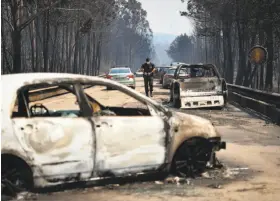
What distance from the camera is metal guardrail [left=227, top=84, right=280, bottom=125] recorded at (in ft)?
47.6

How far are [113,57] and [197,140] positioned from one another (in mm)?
146680

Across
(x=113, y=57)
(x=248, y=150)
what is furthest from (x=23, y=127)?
(x=113, y=57)

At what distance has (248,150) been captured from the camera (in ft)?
31.3

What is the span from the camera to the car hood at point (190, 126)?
6.77 meters

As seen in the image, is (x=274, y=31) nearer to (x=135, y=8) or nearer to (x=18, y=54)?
(x=18, y=54)

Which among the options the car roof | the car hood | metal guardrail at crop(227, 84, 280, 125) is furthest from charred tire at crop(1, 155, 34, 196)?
metal guardrail at crop(227, 84, 280, 125)

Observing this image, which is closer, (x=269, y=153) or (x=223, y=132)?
(x=269, y=153)

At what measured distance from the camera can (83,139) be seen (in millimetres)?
5984

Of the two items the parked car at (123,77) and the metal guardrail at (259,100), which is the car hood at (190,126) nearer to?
the metal guardrail at (259,100)

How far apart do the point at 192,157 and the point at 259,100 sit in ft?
35.7

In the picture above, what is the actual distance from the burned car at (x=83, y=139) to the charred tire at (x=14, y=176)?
11 millimetres

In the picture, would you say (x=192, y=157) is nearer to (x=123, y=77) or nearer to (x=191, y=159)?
(x=191, y=159)

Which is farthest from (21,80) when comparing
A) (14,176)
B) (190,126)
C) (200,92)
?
(200,92)

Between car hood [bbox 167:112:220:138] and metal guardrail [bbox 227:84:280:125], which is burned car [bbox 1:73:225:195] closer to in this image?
car hood [bbox 167:112:220:138]
